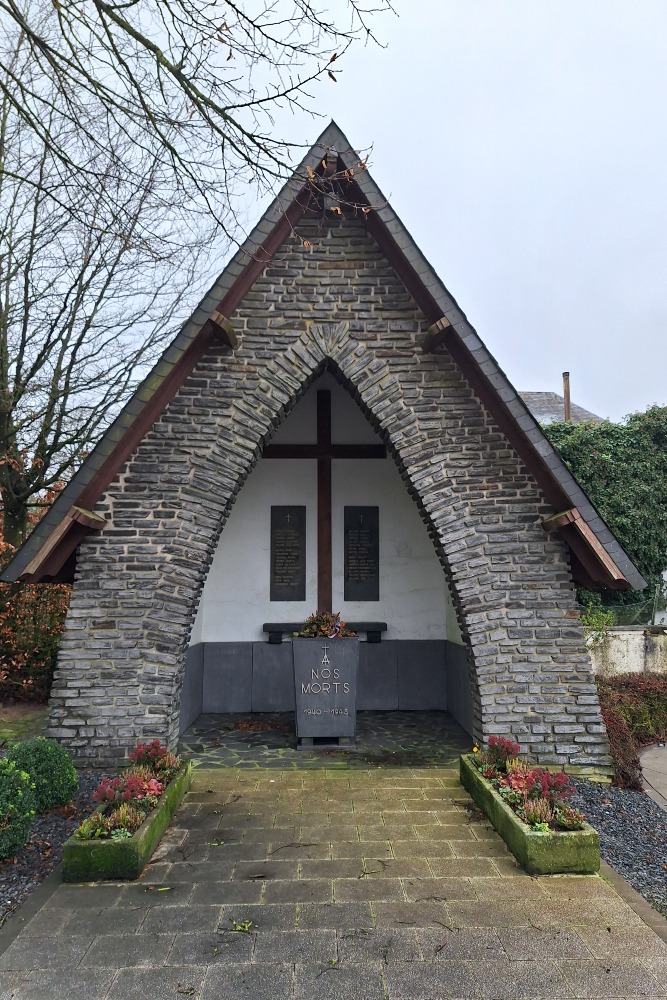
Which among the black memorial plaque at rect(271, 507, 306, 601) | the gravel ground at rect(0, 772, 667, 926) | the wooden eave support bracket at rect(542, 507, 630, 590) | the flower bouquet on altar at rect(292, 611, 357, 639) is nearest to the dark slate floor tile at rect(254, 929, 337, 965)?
the gravel ground at rect(0, 772, 667, 926)

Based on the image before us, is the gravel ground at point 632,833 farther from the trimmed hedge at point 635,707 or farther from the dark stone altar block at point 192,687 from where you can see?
the dark stone altar block at point 192,687

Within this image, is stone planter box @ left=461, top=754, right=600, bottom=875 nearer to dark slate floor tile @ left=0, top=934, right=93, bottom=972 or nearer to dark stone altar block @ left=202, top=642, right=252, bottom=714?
dark slate floor tile @ left=0, top=934, right=93, bottom=972

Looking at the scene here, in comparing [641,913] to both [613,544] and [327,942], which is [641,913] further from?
[613,544]

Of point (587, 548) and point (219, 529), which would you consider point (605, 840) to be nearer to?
point (587, 548)

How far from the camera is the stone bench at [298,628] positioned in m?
8.97

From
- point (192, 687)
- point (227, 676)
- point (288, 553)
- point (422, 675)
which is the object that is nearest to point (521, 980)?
point (192, 687)

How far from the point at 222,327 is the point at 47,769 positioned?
4255mm

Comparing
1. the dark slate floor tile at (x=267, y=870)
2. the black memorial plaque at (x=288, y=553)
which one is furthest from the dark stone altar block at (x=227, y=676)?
the dark slate floor tile at (x=267, y=870)

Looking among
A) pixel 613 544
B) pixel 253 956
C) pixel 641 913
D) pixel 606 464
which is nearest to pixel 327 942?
pixel 253 956

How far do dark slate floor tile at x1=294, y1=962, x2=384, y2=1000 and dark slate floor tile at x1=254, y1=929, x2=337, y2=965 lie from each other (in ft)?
0.28

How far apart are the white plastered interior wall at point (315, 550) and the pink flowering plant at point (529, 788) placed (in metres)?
3.67

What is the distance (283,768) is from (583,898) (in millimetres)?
3235

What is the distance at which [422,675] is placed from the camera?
909 centimetres

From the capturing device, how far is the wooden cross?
914 cm
